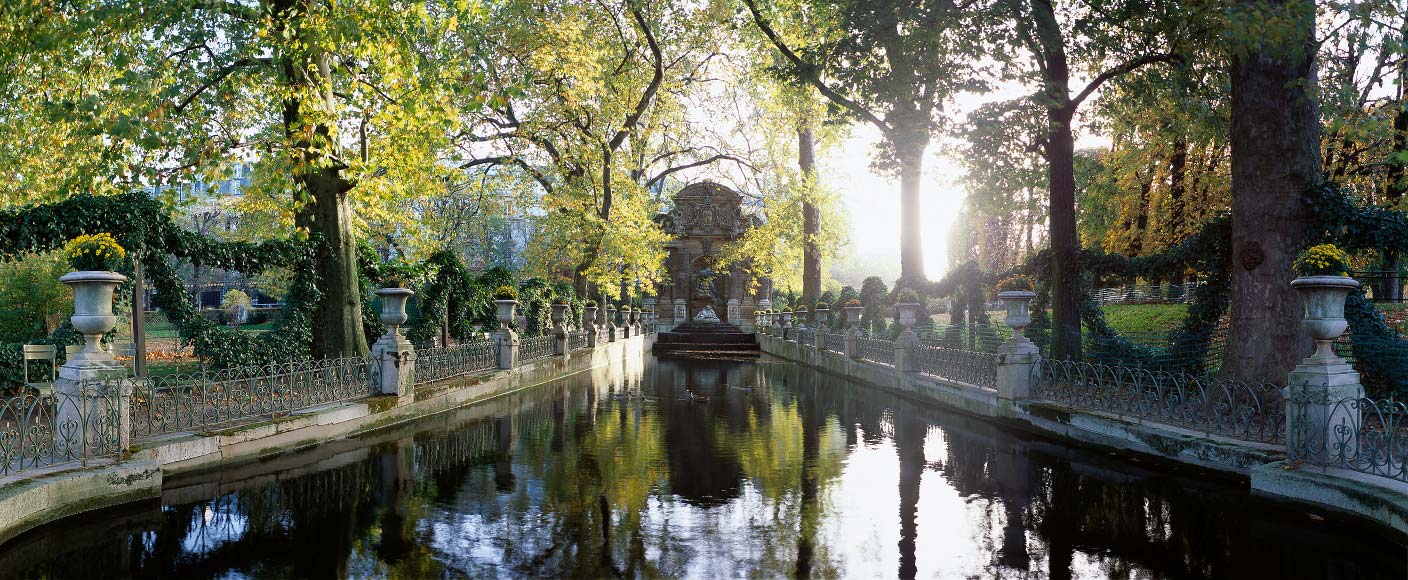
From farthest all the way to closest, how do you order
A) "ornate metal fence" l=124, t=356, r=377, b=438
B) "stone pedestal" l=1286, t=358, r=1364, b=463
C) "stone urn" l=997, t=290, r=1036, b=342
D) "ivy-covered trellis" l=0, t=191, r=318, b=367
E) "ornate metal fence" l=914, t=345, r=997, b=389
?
"ornate metal fence" l=914, t=345, r=997, b=389 → "stone urn" l=997, t=290, r=1036, b=342 → "ivy-covered trellis" l=0, t=191, r=318, b=367 → "ornate metal fence" l=124, t=356, r=377, b=438 → "stone pedestal" l=1286, t=358, r=1364, b=463

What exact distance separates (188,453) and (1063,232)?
1386cm

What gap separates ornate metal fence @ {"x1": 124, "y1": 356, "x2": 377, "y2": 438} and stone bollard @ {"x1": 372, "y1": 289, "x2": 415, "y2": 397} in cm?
19

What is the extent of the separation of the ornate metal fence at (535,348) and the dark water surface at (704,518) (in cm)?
887

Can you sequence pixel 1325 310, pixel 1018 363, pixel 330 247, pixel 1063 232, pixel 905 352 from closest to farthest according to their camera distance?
pixel 1325 310 < pixel 1018 363 < pixel 330 247 < pixel 1063 232 < pixel 905 352

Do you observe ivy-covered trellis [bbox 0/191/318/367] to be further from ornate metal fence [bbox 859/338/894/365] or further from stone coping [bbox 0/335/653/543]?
ornate metal fence [bbox 859/338/894/365]

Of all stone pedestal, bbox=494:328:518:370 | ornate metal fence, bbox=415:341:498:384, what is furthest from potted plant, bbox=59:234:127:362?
stone pedestal, bbox=494:328:518:370

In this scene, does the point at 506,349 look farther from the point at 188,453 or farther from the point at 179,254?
the point at 188,453

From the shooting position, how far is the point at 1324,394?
7.27 metres

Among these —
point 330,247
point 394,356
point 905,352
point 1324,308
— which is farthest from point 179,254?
point 1324,308

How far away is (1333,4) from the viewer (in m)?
10.6

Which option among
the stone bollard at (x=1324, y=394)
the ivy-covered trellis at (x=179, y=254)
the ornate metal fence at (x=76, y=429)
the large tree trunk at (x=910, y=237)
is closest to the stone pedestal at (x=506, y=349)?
the ivy-covered trellis at (x=179, y=254)

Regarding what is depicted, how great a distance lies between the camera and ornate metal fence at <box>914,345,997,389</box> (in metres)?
13.5

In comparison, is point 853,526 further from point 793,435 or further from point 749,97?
point 749,97

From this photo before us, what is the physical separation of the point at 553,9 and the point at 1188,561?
24489 mm
